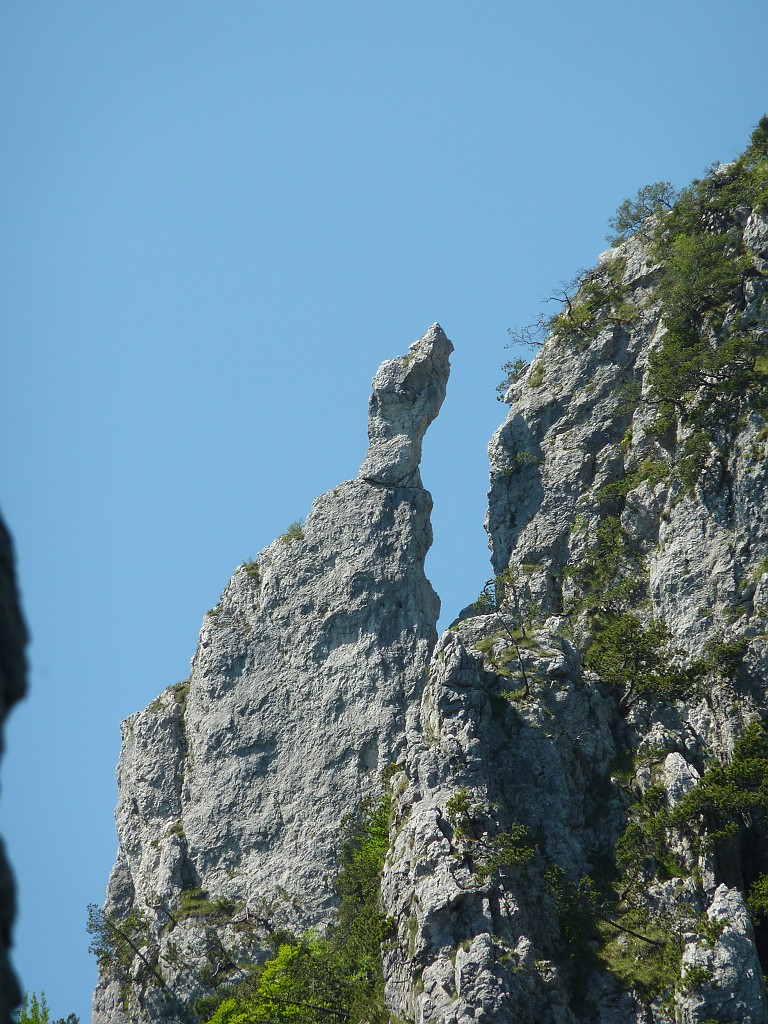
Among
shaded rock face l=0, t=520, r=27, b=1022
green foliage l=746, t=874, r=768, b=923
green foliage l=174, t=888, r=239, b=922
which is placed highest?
green foliage l=174, t=888, r=239, b=922

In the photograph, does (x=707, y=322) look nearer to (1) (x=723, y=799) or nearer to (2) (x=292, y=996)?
(1) (x=723, y=799)

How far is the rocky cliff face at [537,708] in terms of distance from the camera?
3844cm

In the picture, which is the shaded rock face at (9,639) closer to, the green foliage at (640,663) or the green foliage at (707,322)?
the green foliage at (640,663)

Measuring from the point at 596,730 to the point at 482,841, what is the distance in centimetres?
711

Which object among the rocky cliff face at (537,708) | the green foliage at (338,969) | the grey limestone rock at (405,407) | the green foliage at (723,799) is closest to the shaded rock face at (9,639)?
the rocky cliff face at (537,708)

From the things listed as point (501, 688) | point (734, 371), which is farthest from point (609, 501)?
point (501, 688)

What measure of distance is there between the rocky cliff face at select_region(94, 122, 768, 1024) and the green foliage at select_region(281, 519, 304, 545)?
6.4 inches

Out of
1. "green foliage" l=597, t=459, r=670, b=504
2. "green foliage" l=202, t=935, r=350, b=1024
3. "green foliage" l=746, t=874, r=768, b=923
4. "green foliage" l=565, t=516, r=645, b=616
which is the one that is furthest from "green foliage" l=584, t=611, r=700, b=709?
"green foliage" l=202, t=935, r=350, b=1024

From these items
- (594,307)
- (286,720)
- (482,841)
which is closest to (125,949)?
(286,720)

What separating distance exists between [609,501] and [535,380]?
939 cm

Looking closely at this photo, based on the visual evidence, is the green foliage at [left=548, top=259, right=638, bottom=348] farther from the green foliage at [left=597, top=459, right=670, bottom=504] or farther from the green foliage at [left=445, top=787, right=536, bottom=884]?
the green foliage at [left=445, top=787, right=536, bottom=884]

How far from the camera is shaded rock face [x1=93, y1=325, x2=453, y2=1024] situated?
174 ft

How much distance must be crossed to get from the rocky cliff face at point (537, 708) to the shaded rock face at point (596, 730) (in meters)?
0.11

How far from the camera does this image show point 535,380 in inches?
2386
